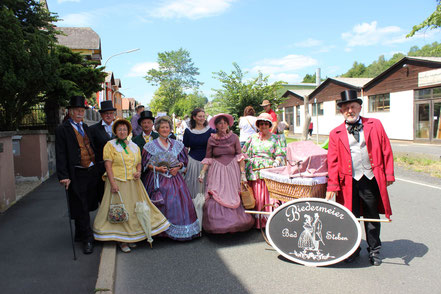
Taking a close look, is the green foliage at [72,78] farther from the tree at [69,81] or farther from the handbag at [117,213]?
the handbag at [117,213]

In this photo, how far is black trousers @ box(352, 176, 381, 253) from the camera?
13.2 ft

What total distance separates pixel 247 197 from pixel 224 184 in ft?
1.26

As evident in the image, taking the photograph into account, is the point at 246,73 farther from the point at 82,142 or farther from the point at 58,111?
the point at 82,142

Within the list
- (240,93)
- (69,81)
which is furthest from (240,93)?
(69,81)

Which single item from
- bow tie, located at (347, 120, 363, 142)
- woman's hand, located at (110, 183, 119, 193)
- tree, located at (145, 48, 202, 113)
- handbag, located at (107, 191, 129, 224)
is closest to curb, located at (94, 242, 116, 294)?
handbag, located at (107, 191, 129, 224)

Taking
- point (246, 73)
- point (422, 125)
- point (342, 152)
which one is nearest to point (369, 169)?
point (342, 152)

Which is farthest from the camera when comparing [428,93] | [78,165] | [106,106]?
[428,93]

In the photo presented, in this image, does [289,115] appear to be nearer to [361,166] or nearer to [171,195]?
[171,195]

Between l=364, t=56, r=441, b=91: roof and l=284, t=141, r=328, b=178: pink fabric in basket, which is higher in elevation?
l=364, t=56, r=441, b=91: roof

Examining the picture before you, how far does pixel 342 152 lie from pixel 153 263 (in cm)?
261

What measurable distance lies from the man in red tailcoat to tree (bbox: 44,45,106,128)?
8.76 m

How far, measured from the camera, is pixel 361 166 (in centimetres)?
400

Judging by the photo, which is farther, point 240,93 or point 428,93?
point 428,93

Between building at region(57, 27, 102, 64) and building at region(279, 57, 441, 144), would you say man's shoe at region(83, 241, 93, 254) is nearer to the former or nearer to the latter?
building at region(279, 57, 441, 144)
